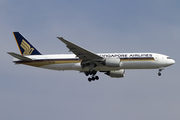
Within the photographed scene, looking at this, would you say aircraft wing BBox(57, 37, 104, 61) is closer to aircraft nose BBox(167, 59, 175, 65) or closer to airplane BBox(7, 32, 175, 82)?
airplane BBox(7, 32, 175, 82)

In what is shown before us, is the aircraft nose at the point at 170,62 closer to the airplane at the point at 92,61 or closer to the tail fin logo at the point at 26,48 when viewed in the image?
the airplane at the point at 92,61

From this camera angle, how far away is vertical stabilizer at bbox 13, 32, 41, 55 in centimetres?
5603

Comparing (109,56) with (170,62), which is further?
(170,62)

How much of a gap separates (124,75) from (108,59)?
8.36 metres

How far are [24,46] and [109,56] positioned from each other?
48.6 ft

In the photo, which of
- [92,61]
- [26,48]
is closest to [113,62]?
[92,61]

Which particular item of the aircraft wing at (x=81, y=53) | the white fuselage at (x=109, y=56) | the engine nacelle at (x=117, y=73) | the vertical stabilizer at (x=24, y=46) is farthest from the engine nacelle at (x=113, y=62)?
the vertical stabilizer at (x=24, y=46)

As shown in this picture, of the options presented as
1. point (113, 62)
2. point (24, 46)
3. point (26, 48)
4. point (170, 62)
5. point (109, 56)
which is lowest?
point (113, 62)

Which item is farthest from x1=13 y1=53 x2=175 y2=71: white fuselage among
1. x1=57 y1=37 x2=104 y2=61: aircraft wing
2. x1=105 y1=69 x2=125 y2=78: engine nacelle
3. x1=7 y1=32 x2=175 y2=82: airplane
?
x1=105 y1=69 x2=125 y2=78: engine nacelle

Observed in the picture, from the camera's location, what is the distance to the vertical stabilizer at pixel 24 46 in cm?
5603

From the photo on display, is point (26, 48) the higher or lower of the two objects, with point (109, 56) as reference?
higher

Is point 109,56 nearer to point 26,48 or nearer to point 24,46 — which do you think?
point 26,48

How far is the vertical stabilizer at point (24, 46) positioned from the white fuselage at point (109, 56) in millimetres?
1386

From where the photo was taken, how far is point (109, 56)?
172ft
